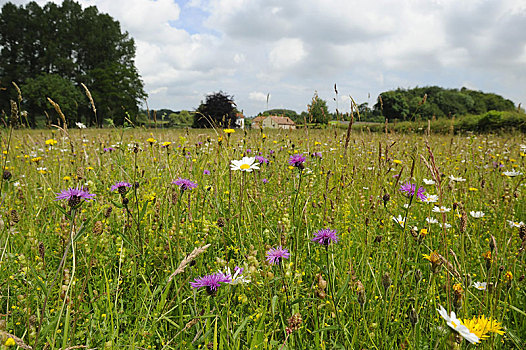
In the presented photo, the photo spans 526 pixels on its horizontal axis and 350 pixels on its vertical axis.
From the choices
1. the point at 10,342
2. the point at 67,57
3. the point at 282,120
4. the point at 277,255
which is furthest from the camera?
the point at 67,57

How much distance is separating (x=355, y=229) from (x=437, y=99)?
53363 millimetres

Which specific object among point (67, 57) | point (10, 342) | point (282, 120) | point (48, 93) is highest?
point (67, 57)

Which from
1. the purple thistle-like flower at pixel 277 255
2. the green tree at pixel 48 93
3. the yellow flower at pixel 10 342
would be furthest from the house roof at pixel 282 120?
the green tree at pixel 48 93

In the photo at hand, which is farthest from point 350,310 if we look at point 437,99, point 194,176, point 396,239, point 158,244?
point 437,99

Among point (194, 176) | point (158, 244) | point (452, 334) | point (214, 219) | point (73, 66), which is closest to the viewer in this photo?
point (452, 334)

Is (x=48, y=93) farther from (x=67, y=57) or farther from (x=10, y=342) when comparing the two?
(x=10, y=342)

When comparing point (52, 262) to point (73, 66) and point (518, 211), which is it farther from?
point (73, 66)

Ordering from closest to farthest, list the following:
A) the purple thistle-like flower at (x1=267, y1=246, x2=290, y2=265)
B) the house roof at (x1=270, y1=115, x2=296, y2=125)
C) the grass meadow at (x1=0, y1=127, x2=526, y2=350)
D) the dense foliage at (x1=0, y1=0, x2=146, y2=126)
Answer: the grass meadow at (x1=0, y1=127, x2=526, y2=350)
the purple thistle-like flower at (x1=267, y1=246, x2=290, y2=265)
the house roof at (x1=270, y1=115, x2=296, y2=125)
the dense foliage at (x1=0, y1=0, x2=146, y2=126)

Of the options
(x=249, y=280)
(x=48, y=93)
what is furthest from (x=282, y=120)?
(x=48, y=93)

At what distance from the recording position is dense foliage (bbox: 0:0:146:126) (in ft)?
91.4

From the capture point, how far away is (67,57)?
99.4 ft

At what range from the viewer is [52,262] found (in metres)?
1.75

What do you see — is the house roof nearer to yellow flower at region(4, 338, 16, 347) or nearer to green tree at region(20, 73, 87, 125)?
yellow flower at region(4, 338, 16, 347)

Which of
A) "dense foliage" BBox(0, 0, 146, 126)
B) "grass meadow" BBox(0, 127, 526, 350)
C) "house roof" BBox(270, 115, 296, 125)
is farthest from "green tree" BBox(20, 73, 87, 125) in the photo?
"grass meadow" BBox(0, 127, 526, 350)
